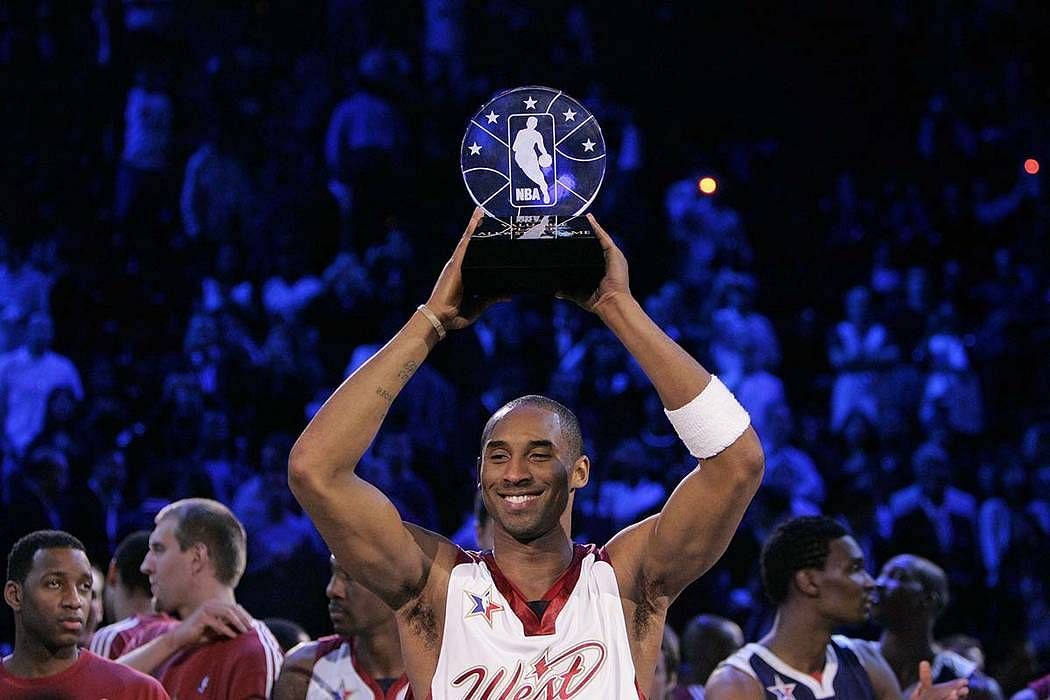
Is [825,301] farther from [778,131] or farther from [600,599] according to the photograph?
[600,599]

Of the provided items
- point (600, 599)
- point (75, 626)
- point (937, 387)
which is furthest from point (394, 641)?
point (937, 387)

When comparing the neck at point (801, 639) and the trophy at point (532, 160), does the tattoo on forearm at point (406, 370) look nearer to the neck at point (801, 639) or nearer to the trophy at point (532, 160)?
the trophy at point (532, 160)

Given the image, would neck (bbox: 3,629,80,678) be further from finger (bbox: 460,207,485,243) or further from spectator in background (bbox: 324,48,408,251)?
spectator in background (bbox: 324,48,408,251)

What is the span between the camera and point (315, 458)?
3.33m

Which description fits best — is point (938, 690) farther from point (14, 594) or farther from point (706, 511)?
point (14, 594)

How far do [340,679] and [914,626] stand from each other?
260 centimetres

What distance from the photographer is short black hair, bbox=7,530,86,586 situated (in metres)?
4.62

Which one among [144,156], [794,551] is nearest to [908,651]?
[794,551]

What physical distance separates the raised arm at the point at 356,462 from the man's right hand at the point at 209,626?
1733 mm

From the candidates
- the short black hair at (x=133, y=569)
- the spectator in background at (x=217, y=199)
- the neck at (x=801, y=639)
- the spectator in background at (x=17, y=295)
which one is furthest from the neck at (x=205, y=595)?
the spectator in background at (x=217, y=199)

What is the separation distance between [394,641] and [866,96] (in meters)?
11.1

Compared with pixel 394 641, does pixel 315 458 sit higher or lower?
higher

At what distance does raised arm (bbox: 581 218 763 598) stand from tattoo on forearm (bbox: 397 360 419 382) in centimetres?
44

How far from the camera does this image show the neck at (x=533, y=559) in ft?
11.9
